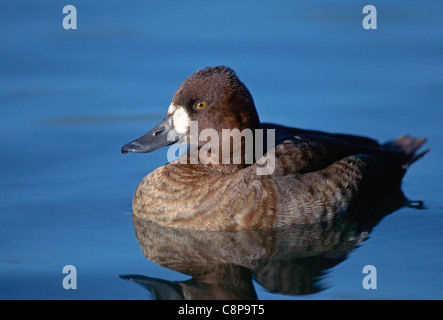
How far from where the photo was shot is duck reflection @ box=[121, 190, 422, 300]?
5434 millimetres

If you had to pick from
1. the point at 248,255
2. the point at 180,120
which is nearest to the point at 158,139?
the point at 180,120

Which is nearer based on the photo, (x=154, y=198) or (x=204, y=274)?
(x=204, y=274)

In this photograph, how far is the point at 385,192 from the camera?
6.96 meters

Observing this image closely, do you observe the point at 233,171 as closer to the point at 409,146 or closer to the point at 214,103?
the point at 214,103

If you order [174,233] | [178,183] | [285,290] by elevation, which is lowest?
[285,290]

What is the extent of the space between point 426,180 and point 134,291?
307cm

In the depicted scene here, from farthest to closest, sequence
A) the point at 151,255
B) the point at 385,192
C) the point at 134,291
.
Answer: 1. the point at 385,192
2. the point at 151,255
3. the point at 134,291

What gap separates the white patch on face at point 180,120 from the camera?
6367mm

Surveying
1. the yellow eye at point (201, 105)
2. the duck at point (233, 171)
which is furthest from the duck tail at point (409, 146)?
the yellow eye at point (201, 105)

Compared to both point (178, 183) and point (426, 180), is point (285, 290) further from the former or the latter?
point (426, 180)

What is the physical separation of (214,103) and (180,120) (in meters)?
0.31

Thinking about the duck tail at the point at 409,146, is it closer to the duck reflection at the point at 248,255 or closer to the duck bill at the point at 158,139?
the duck reflection at the point at 248,255

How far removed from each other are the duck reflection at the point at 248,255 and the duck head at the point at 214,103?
0.82m

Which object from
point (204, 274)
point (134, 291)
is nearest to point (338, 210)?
point (204, 274)
